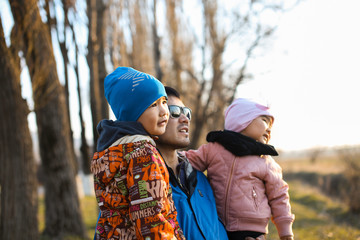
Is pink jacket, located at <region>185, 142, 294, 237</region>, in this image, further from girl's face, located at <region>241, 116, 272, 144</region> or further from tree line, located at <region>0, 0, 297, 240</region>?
tree line, located at <region>0, 0, 297, 240</region>

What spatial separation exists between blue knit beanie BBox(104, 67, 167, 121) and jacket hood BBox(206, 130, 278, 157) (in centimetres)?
69

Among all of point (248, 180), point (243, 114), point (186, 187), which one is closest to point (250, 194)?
point (248, 180)

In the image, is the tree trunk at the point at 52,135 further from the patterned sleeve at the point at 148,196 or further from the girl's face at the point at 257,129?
the patterned sleeve at the point at 148,196

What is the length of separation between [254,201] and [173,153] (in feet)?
2.11

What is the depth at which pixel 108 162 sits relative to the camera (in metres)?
1.84

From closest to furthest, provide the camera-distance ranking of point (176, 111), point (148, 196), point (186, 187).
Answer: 1. point (148, 196)
2. point (186, 187)
3. point (176, 111)

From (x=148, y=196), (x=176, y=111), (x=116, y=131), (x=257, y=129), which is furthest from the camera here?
(x=257, y=129)

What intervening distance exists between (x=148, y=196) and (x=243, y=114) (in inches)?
46.2

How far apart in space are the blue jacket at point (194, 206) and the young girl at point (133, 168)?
0.48 feet

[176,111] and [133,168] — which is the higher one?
[176,111]

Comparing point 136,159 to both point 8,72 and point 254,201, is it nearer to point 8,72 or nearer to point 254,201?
point 254,201

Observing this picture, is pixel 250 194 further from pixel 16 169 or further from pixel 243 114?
pixel 16 169

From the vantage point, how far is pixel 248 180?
241 cm

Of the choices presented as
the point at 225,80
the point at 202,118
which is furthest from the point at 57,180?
the point at 225,80
